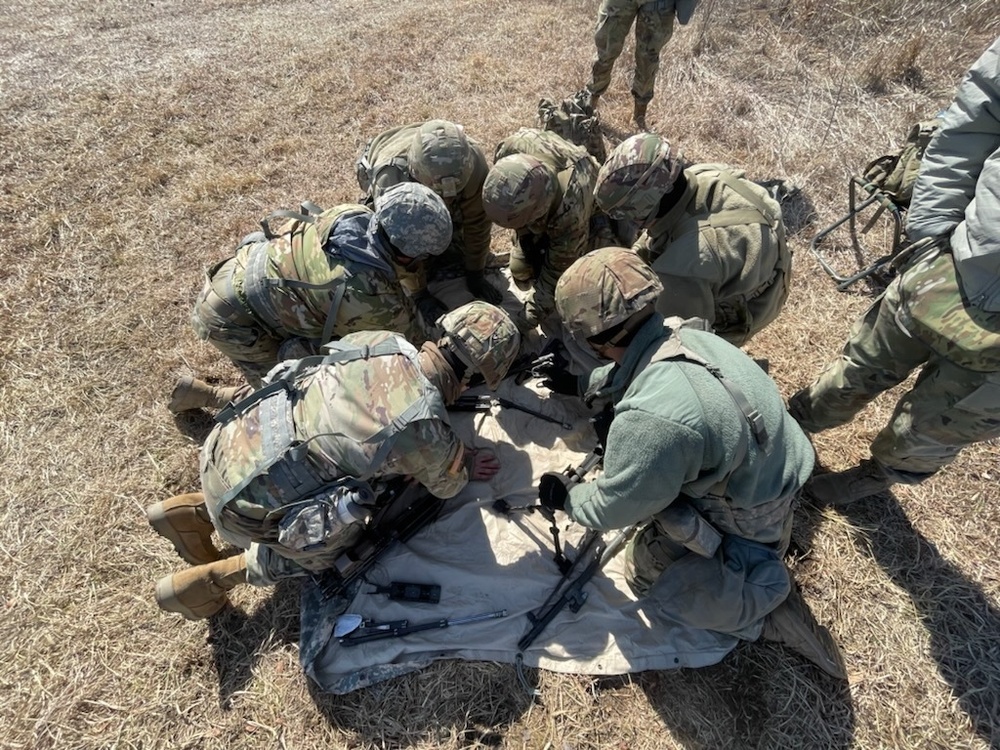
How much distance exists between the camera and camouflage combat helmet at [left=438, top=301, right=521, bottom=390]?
10.9 feet

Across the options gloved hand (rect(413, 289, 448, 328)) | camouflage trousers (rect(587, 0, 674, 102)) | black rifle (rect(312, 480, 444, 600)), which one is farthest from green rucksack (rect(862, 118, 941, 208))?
black rifle (rect(312, 480, 444, 600))

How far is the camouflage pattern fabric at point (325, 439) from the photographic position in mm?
3057

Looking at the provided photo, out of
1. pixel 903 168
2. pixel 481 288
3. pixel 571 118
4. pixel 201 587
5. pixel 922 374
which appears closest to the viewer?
pixel 922 374

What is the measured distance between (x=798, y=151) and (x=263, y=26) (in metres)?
10.8

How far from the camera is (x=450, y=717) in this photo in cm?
342

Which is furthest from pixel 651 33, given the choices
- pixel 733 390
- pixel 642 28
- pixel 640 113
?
pixel 733 390

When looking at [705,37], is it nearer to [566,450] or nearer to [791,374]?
[791,374]

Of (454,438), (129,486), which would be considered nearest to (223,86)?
(129,486)

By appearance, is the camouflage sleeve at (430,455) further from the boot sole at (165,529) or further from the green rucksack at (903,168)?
the green rucksack at (903,168)

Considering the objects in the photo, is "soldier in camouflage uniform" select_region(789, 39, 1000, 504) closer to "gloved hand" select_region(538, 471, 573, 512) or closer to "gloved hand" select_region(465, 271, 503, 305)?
"gloved hand" select_region(538, 471, 573, 512)

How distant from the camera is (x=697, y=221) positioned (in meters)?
3.92

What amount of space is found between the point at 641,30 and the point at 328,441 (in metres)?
7.45

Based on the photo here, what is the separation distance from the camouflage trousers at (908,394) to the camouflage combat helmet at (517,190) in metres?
2.56

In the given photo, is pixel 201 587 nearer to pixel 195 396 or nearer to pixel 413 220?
pixel 195 396
